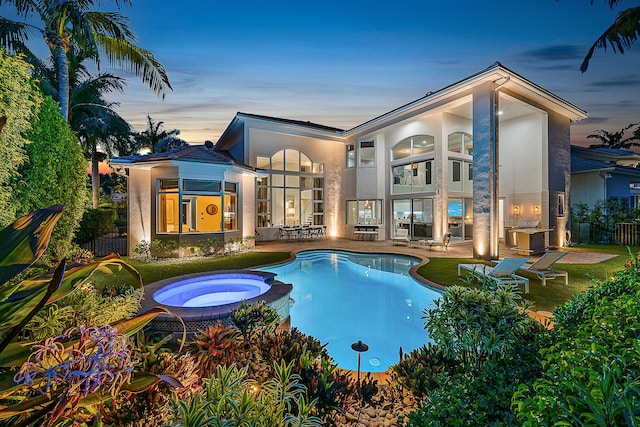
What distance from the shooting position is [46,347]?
1.11 meters

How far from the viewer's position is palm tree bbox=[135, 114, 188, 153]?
31.2 metres

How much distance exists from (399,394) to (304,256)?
1009 cm

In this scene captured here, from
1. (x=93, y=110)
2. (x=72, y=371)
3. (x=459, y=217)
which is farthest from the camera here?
(x=93, y=110)

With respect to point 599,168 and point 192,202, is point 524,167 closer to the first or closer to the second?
point 599,168

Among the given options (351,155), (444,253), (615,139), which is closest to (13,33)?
(351,155)

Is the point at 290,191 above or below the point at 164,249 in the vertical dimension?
above

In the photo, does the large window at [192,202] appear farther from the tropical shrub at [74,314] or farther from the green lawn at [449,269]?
the tropical shrub at [74,314]

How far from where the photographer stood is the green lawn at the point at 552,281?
6.25 meters

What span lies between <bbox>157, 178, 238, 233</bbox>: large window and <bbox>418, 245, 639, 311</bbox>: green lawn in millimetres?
8875

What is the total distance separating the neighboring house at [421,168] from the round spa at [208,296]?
500cm

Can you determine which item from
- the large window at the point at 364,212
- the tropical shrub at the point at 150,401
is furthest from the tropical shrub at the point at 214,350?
the large window at the point at 364,212

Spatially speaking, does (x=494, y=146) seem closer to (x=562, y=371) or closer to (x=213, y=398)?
(x=562, y=371)

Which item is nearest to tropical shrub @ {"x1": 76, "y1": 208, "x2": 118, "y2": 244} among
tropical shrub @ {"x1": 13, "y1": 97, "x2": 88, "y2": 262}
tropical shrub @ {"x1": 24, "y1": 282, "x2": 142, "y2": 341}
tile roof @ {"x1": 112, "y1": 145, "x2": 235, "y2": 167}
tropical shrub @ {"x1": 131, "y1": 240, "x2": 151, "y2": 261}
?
tropical shrub @ {"x1": 131, "y1": 240, "x2": 151, "y2": 261}

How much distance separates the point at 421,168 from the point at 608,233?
10270 mm
